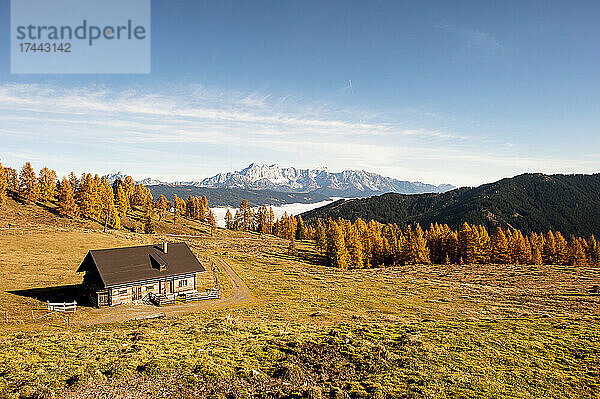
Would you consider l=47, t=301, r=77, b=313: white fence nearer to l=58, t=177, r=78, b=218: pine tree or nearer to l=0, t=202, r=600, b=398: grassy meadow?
l=0, t=202, r=600, b=398: grassy meadow

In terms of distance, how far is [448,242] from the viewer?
340 feet

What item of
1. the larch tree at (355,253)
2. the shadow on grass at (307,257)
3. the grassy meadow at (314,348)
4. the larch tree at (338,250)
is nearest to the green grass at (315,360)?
the grassy meadow at (314,348)

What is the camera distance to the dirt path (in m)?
34.3

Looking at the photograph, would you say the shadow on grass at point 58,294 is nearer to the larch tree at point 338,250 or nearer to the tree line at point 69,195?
the larch tree at point 338,250

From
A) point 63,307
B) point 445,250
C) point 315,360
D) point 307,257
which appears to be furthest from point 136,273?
point 445,250

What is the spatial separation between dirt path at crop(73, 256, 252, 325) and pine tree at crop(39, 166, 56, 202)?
356ft

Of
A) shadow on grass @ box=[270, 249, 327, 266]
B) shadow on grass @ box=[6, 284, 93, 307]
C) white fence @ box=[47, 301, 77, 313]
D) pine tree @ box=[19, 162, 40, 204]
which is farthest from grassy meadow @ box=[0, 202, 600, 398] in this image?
pine tree @ box=[19, 162, 40, 204]

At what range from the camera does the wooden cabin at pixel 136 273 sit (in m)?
40.2

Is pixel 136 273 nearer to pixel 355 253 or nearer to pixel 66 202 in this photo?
pixel 355 253

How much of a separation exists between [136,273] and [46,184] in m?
106

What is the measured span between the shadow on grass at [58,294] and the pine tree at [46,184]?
9795 centimetres

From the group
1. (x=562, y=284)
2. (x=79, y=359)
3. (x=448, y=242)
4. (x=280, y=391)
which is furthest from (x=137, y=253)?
(x=448, y=242)

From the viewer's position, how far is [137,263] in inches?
1763

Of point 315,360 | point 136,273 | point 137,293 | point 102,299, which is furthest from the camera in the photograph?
point 136,273
